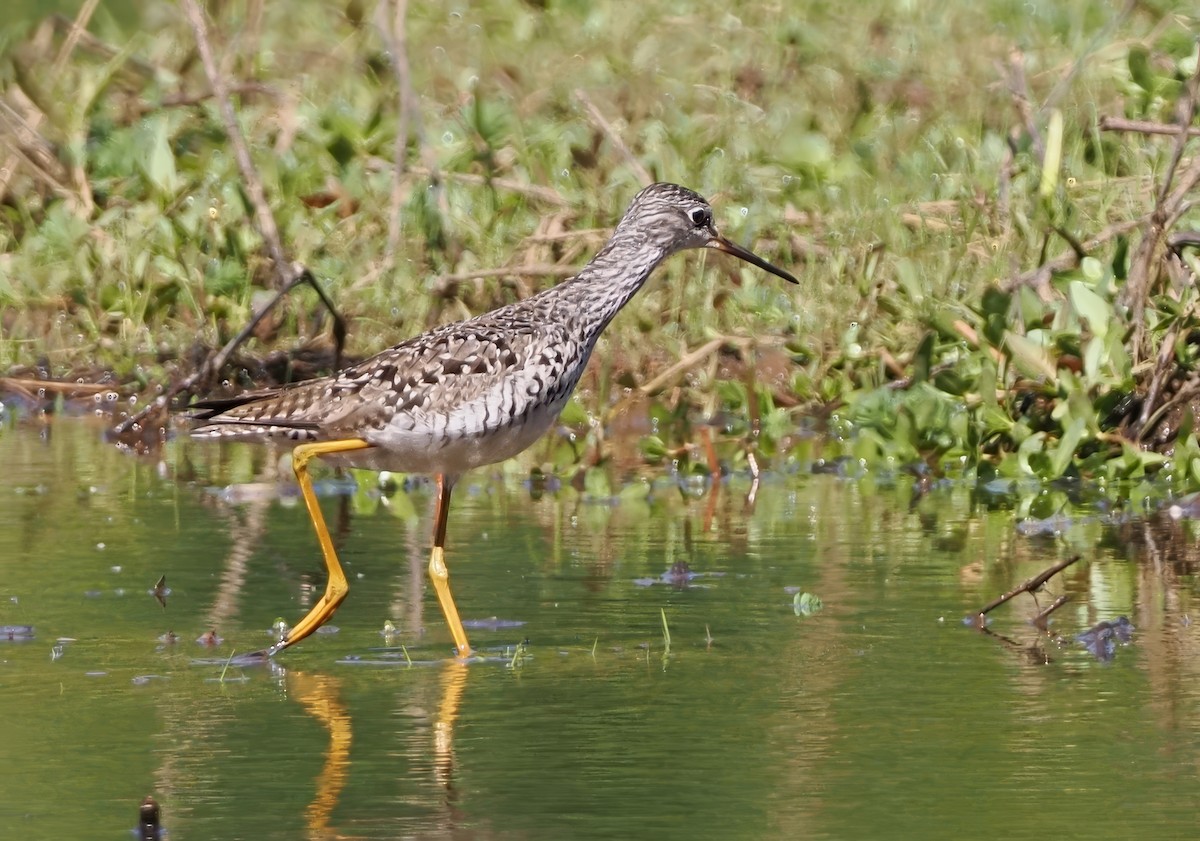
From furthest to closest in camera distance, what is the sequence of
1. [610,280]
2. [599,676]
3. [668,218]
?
[668,218], [610,280], [599,676]

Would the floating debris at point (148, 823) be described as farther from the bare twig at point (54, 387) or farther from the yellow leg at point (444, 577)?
the bare twig at point (54, 387)

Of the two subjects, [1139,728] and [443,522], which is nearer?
[1139,728]

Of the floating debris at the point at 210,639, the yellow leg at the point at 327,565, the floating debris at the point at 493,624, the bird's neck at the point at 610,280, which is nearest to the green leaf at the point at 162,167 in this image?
the bird's neck at the point at 610,280

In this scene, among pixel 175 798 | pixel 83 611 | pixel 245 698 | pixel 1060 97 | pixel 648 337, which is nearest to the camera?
pixel 175 798

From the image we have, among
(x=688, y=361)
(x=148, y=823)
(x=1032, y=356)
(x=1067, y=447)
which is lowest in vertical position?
(x=148, y=823)

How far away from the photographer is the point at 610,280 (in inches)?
306

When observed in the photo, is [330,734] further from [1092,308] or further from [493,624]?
[1092,308]

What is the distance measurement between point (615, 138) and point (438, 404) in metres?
5.44

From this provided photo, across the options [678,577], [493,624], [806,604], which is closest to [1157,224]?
[678,577]

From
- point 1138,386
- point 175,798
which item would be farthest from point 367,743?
point 1138,386

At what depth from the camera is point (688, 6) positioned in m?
15.8

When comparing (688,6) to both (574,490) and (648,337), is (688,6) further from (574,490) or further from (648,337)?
(574,490)

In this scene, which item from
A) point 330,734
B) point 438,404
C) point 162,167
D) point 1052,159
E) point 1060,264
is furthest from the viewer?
point 162,167

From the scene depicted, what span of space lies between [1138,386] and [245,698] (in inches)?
185
